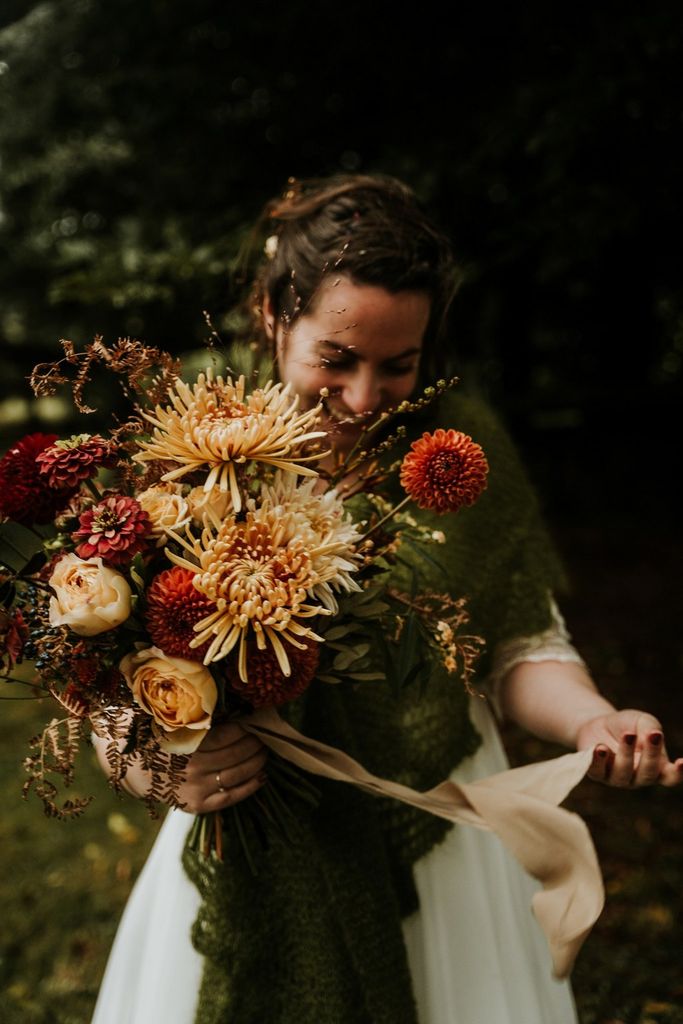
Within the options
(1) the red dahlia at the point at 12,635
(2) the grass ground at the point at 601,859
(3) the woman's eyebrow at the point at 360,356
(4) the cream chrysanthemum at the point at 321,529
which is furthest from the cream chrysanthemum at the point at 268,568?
(2) the grass ground at the point at 601,859

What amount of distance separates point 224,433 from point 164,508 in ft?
0.39

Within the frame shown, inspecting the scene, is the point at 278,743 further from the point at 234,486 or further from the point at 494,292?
the point at 494,292

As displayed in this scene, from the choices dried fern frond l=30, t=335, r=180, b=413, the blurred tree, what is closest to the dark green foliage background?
the blurred tree

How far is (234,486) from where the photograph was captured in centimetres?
100

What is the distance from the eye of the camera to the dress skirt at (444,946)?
1.44 meters

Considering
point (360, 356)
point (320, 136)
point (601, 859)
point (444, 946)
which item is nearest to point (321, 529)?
point (360, 356)

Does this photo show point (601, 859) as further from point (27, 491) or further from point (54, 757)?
point (27, 491)

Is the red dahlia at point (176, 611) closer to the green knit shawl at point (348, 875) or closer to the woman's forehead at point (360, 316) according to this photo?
the green knit shawl at point (348, 875)

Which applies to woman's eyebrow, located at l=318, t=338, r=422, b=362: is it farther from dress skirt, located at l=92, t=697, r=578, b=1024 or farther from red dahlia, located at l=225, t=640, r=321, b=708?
dress skirt, located at l=92, t=697, r=578, b=1024

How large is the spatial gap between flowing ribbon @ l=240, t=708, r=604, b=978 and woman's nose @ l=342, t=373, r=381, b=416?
19.8 inches

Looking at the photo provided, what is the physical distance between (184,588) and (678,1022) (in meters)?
2.08

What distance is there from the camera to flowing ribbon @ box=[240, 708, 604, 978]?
1.22 metres

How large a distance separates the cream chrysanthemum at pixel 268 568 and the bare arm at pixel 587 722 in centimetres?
48

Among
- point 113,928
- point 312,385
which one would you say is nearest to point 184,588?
point 312,385
